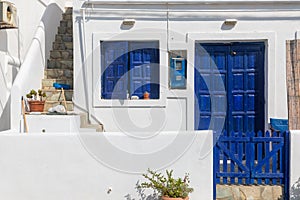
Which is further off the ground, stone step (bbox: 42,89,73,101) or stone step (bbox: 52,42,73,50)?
stone step (bbox: 52,42,73,50)

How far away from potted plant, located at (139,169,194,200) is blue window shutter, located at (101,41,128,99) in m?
3.19

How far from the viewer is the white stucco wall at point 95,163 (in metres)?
6.92

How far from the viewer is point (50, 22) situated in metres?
11.4

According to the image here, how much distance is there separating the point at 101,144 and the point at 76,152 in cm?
47

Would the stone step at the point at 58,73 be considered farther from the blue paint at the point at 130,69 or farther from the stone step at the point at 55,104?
the blue paint at the point at 130,69

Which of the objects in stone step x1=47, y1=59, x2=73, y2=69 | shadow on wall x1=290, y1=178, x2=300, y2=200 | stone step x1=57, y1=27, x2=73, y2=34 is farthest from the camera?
stone step x1=57, y1=27, x2=73, y2=34

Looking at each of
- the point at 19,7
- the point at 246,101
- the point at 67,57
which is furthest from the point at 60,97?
the point at 246,101

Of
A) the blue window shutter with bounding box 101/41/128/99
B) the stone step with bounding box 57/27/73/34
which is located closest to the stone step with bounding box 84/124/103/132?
the blue window shutter with bounding box 101/41/128/99

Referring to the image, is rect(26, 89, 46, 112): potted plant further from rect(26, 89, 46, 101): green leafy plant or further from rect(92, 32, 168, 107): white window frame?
rect(92, 32, 168, 107): white window frame

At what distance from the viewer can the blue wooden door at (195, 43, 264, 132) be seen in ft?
31.8

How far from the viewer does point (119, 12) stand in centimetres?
958

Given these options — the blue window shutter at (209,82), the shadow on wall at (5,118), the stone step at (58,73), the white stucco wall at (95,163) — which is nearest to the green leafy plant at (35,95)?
the shadow on wall at (5,118)

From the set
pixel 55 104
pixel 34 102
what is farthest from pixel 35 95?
pixel 55 104

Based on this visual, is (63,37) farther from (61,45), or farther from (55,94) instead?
(55,94)
